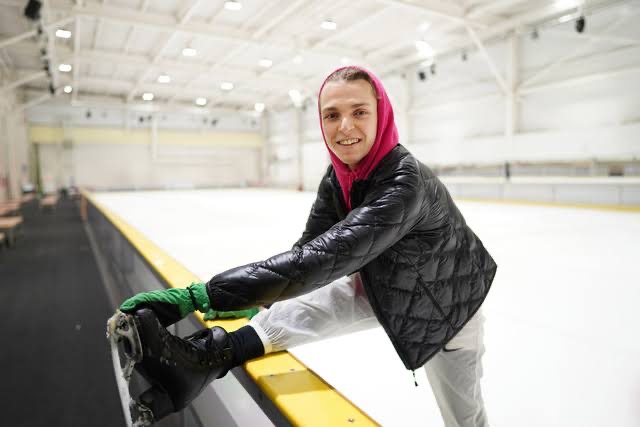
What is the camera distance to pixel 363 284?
1137 millimetres

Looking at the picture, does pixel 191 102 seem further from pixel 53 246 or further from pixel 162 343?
pixel 162 343

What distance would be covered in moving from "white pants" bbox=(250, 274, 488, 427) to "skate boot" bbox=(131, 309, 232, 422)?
0.23 meters

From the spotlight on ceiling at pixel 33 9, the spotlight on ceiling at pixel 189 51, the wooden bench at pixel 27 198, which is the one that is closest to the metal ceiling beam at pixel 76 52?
the spotlight on ceiling at pixel 33 9

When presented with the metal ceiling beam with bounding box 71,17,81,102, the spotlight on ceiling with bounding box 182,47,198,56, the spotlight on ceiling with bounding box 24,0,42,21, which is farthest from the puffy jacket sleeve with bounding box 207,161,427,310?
the spotlight on ceiling with bounding box 182,47,198,56

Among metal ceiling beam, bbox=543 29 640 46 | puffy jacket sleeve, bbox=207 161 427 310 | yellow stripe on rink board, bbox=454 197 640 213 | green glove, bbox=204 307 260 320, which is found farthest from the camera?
metal ceiling beam, bbox=543 29 640 46

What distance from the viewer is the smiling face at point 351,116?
3.41 feet

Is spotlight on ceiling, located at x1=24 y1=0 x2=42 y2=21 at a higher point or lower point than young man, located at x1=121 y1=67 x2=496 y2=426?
higher

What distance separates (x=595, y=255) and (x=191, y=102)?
1941 cm

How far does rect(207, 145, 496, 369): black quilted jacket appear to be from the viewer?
882mm

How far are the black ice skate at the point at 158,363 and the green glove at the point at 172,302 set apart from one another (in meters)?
0.03

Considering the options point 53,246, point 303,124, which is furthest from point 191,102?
point 53,246

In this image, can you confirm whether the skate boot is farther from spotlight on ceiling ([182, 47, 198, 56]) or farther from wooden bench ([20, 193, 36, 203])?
wooden bench ([20, 193, 36, 203])

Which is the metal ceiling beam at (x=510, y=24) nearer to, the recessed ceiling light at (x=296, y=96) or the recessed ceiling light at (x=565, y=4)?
the recessed ceiling light at (x=565, y=4)

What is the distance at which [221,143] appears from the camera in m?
21.4
